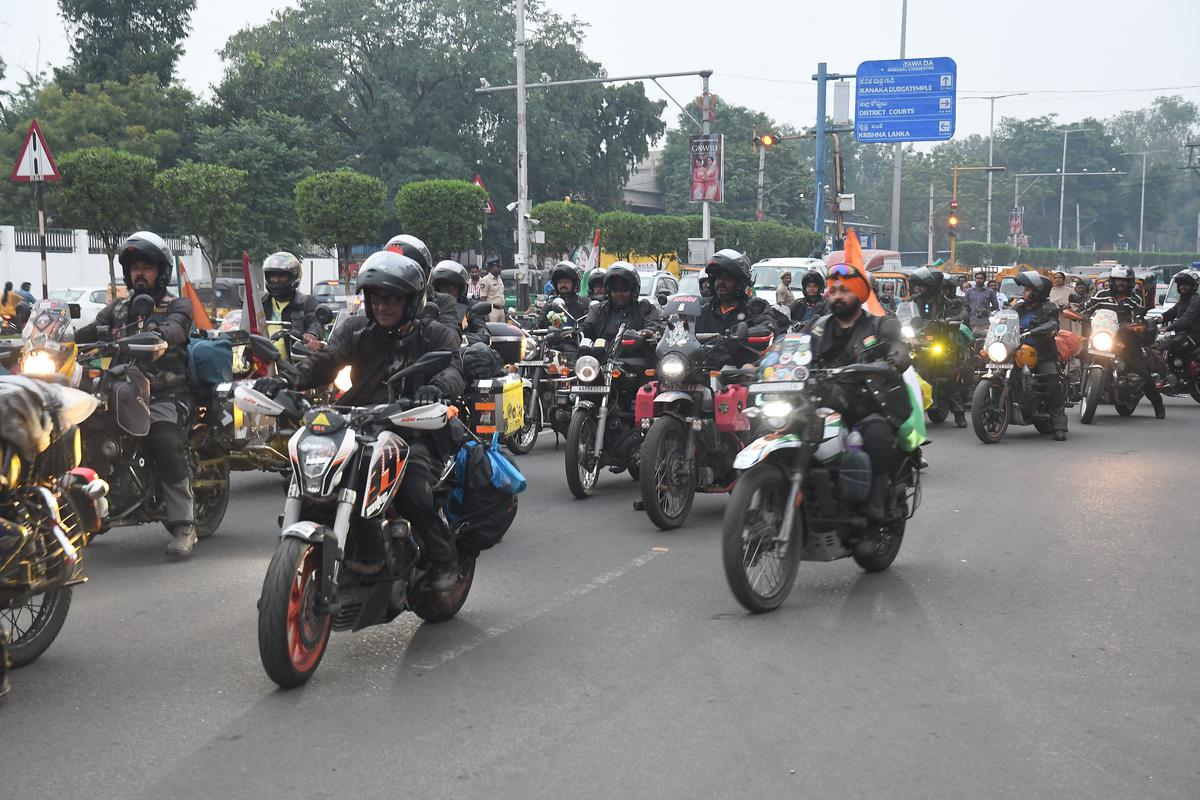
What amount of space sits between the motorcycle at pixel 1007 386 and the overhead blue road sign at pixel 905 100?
21655 millimetres

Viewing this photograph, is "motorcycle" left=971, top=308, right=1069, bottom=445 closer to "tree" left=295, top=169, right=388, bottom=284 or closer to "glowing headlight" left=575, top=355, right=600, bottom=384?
"glowing headlight" left=575, top=355, right=600, bottom=384

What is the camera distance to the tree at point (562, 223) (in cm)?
4344

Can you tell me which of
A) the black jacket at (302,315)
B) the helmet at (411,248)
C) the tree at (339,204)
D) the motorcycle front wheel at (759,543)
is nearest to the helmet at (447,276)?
the black jacket at (302,315)

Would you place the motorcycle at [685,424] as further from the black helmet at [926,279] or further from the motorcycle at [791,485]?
the black helmet at [926,279]

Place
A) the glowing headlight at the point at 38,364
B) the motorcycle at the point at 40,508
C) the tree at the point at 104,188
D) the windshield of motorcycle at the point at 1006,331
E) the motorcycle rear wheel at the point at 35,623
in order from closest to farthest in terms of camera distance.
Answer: the motorcycle at the point at 40,508
the motorcycle rear wheel at the point at 35,623
the glowing headlight at the point at 38,364
the windshield of motorcycle at the point at 1006,331
the tree at the point at 104,188

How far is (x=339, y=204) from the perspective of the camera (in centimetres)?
3522

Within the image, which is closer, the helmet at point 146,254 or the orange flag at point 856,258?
the orange flag at point 856,258

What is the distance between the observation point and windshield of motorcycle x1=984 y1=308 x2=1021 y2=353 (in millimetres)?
13898

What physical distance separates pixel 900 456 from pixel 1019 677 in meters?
1.85

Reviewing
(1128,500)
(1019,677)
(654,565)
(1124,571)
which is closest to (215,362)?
(654,565)

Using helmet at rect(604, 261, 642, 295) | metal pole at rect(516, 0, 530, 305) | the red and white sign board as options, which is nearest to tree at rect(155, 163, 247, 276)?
metal pole at rect(516, 0, 530, 305)

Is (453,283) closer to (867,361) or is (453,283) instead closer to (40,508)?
(867,361)

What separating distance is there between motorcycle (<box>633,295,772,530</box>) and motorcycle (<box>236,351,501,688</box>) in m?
3.25

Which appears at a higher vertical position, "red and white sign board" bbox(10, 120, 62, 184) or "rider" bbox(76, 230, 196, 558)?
"red and white sign board" bbox(10, 120, 62, 184)
